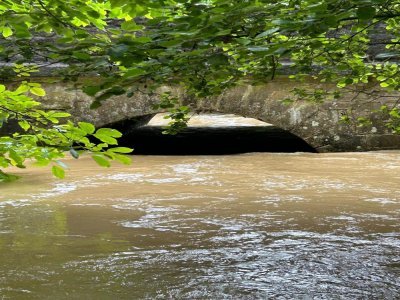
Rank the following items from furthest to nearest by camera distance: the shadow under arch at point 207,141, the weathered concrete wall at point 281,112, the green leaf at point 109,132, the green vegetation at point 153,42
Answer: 1. the shadow under arch at point 207,141
2. the weathered concrete wall at point 281,112
3. the green leaf at point 109,132
4. the green vegetation at point 153,42

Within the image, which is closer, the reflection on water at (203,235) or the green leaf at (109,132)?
the green leaf at (109,132)

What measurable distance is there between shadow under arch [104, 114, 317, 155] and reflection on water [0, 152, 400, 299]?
296 cm

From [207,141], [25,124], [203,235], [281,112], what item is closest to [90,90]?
[25,124]

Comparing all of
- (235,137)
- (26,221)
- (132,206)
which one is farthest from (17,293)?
(235,137)

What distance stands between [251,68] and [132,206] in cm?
191

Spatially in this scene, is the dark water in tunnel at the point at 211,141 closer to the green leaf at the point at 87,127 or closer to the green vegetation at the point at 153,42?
the green vegetation at the point at 153,42

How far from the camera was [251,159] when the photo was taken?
8125 millimetres

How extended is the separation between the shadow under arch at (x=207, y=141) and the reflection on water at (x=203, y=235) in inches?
117

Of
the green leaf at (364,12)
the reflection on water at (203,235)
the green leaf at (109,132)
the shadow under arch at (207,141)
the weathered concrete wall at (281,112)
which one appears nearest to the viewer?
the green leaf at (364,12)

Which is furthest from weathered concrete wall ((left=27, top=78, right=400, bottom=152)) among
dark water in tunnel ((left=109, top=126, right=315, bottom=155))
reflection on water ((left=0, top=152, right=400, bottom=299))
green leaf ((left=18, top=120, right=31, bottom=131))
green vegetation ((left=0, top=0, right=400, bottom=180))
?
green vegetation ((left=0, top=0, right=400, bottom=180))

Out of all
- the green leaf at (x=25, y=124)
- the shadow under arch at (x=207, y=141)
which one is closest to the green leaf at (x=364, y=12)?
the green leaf at (x=25, y=124)

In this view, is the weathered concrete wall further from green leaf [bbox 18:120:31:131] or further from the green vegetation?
the green vegetation

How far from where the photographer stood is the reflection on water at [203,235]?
2.62 m

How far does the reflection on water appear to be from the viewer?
103 inches
